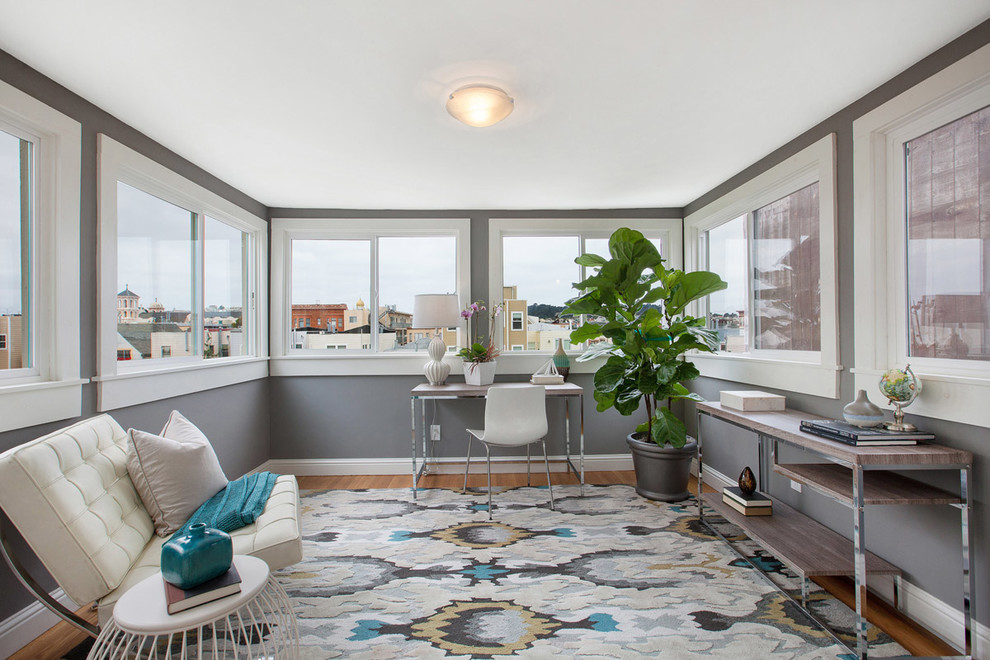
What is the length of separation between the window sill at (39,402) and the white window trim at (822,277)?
3.63m

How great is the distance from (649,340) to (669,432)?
62 cm

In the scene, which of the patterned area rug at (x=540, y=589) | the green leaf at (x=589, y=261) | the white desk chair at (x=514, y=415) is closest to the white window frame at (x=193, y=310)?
the patterned area rug at (x=540, y=589)

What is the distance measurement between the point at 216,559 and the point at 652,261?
293 centimetres

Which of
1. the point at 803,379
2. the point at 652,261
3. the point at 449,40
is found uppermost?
the point at 449,40

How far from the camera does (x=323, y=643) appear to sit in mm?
1960

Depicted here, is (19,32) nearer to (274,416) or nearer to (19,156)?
(19,156)

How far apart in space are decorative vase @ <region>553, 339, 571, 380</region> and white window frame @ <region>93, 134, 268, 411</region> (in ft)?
8.12

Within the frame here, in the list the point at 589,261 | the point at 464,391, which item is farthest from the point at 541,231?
the point at 464,391

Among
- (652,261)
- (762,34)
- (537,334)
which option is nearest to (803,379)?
(652,261)

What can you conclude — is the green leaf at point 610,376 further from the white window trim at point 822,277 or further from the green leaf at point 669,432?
the white window trim at point 822,277

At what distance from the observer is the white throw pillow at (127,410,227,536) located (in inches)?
81.1

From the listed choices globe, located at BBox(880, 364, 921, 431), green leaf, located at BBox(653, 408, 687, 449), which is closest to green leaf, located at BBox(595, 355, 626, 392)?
green leaf, located at BBox(653, 408, 687, 449)

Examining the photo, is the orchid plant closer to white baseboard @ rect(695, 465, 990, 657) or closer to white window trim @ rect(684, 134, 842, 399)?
white window trim @ rect(684, 134, 842, 399)

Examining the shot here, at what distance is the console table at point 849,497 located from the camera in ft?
5.79
